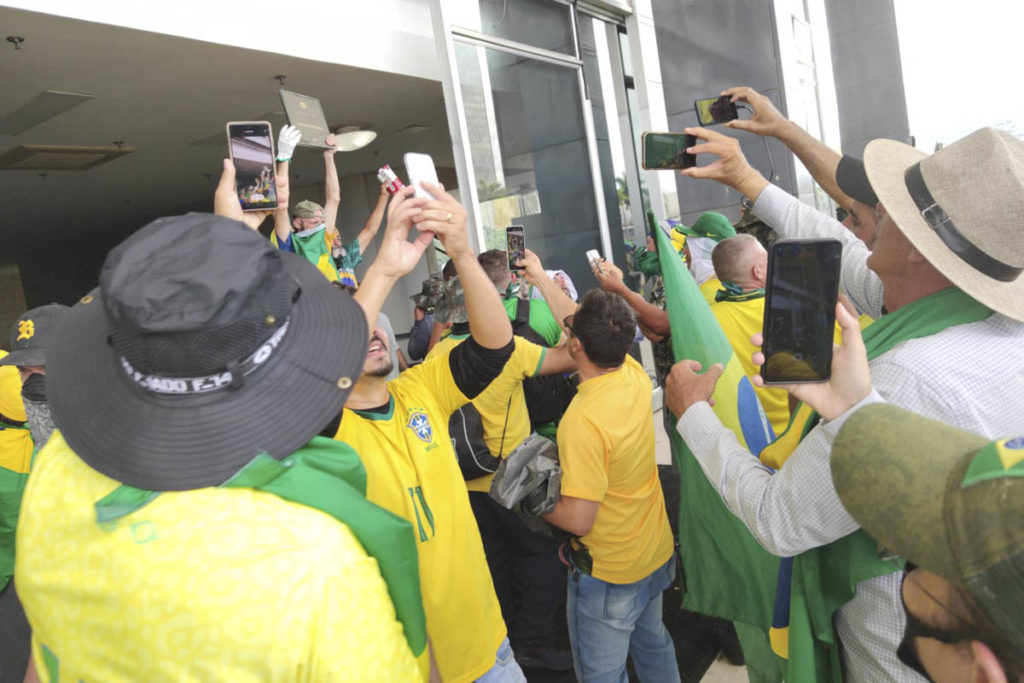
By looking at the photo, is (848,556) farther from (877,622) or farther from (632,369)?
(632,369)

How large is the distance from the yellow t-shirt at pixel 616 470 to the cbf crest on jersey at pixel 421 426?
51cm

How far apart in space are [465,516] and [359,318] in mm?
955

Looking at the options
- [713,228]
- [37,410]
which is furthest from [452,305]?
[713,228]

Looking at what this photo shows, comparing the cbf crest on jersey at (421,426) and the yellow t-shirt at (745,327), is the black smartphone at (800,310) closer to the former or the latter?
the cbf crest on jersey at (421,426)

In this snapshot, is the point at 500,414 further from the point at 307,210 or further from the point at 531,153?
the point at 531,153

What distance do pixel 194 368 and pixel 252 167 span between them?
55.7 inches

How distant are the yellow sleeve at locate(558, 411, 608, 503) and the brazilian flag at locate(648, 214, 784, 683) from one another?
35 cm

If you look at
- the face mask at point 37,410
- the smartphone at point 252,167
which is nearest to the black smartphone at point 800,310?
the smartphone at point 252,167

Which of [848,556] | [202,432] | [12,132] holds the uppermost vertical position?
[12,132]

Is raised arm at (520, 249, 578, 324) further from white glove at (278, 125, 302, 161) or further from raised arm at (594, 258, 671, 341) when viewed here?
white glove at (278, 125, 302, 161)

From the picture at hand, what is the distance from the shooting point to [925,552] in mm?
660

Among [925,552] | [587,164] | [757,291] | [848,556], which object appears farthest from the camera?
[587,164]

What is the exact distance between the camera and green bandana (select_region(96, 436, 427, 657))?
92 centimetres

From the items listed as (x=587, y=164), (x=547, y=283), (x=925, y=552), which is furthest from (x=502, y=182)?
(x=925, y=552)
